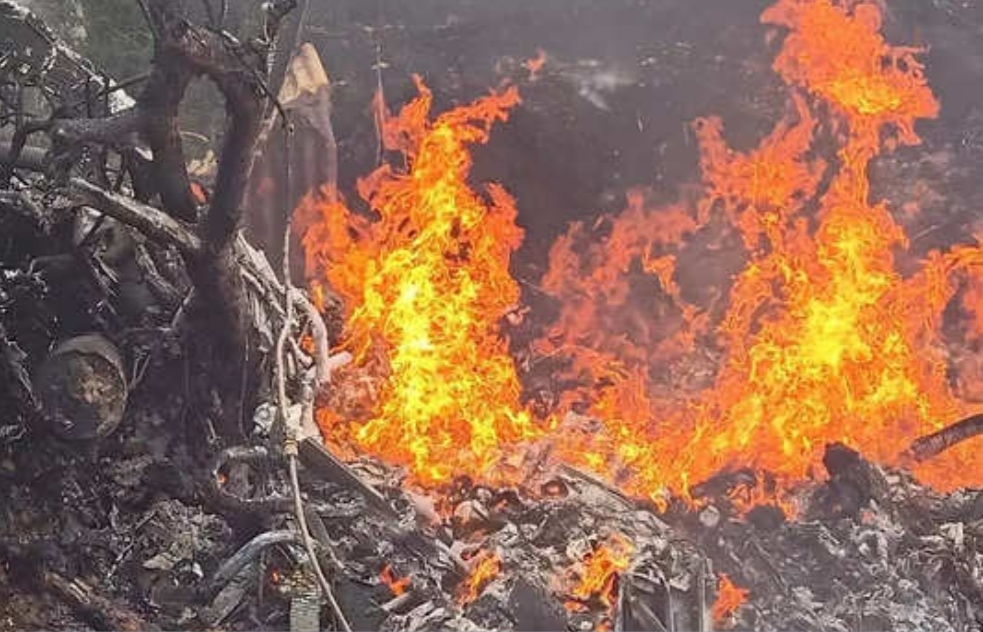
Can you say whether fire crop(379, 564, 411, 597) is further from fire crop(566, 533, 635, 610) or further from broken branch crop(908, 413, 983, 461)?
broken branch crop(908, 413, 983, 461)

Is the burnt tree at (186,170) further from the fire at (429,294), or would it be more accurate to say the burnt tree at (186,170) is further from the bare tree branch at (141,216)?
the fire at (429,294)

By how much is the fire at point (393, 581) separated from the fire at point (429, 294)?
0.76 m

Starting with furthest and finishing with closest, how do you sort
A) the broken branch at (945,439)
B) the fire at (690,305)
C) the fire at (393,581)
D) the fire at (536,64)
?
the fire at (536,64) < the broken branch at (945,439) < the fire at (690,305) < the fire at (393,581)

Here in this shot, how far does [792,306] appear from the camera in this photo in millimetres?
7051

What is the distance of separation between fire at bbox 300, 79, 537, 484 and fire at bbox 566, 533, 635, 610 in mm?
910

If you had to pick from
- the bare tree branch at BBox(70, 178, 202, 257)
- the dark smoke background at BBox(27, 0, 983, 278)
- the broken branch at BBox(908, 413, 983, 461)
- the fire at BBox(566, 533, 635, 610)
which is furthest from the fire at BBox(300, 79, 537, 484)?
the broken branch at BBox(908, 413, 983, 461)

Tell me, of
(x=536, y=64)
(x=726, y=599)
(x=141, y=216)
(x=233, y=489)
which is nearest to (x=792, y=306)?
(x=726, y=599)

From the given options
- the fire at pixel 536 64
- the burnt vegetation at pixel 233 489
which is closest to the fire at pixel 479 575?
the burnt vegetation at pixel 233 489

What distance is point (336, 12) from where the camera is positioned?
23.9 feet

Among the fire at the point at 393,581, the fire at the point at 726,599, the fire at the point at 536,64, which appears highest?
the fire at the point at 536,64

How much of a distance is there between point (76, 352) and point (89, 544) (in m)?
1.13

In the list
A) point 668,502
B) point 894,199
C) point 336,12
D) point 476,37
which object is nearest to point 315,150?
point 336,12

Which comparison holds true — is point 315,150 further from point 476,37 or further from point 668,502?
point 668,502

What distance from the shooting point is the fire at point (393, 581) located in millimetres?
5355
